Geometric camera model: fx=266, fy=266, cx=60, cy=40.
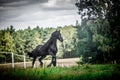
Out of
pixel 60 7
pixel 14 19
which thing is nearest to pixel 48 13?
pixel 60 7

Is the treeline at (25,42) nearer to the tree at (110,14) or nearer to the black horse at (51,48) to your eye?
the tree at (110,14)

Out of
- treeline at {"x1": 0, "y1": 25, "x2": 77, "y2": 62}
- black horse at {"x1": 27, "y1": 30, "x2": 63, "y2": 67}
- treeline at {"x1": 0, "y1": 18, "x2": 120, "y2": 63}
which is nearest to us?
black horse at {"x1": 27, "y1": 30, "x2": 63, "y2": 67}

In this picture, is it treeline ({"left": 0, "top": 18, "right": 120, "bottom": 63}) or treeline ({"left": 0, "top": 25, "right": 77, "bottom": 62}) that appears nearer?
treeline ({"left": 0, "top": 18, "right": 120, "bottom": 63})

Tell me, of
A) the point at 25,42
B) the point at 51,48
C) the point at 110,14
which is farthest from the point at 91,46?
the point at 25,42

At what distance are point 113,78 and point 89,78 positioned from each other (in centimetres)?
44

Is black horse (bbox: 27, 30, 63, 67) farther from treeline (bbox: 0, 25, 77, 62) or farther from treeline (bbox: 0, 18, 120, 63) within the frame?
treeline (bbox: 0, 18, 120, 63)

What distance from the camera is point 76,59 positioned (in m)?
16.0

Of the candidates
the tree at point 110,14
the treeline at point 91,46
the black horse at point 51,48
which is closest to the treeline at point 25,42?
the treeline at point 91,46

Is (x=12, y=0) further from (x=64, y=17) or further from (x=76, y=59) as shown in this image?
(x=76, y=59)

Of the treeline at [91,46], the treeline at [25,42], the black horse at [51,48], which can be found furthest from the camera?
the treeline at [25,42]

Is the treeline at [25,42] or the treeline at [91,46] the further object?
the treeline at [25,42]

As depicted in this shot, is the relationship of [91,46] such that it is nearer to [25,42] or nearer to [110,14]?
[110,14]

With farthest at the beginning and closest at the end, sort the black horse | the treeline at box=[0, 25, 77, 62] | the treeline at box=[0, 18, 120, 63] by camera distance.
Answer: the treeline at box=[0, 25, 77, 62], the treeline at box=[0, 18, 120, 63], the black horse

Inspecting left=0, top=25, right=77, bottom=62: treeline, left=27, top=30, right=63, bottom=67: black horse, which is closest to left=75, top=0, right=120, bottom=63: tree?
left=0, top=25, right=77, bottom=62: treeline
